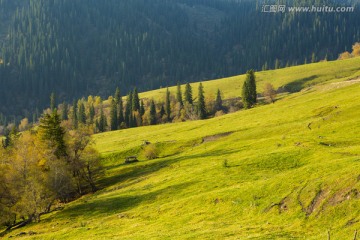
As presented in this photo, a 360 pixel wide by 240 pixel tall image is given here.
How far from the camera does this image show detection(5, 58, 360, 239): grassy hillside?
30.6m

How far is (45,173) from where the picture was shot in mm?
66688

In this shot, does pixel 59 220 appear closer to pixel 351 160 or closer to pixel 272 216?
pixel 272 216

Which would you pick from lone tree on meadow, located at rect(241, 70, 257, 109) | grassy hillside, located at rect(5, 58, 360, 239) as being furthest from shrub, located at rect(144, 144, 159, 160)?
lone tree on meadow, located at rect(241, 70, 257, 109)

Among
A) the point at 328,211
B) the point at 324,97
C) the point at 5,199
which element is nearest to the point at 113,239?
the point at 328,211

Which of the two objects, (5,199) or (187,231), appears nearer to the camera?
(187,231)

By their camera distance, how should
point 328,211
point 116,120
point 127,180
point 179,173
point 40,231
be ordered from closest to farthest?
point 328,211 < point 40,231 < point 179,173 < point 127,180 < point 116,120

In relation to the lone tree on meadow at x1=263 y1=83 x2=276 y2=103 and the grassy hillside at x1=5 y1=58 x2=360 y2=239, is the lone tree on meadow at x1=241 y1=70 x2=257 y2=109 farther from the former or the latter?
the grassy hillside at x1=5 y1=58 x2=360 y2=239

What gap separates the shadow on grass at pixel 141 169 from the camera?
68.3 metres

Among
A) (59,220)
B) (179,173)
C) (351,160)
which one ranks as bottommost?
(59,220)

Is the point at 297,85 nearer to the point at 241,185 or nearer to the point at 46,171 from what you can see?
the point at 46,171

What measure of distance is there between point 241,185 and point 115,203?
21079 mm

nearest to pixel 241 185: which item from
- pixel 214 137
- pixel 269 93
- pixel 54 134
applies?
pixel 214 137

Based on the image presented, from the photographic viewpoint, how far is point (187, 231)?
34.4 m

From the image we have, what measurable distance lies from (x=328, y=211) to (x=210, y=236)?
9625 millimetres
